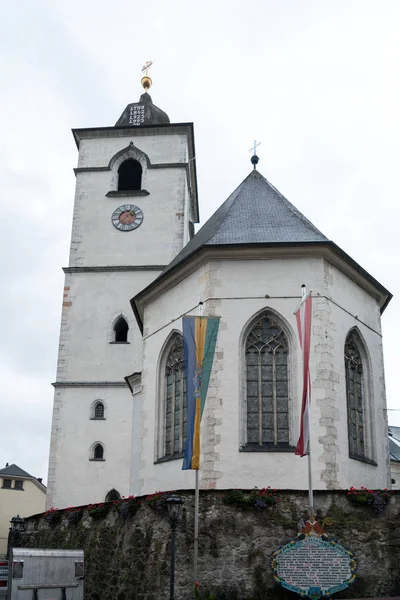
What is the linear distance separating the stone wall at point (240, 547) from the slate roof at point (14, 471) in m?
36.2

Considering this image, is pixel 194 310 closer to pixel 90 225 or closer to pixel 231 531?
pixel 231 531

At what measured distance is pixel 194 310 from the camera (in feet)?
57.0

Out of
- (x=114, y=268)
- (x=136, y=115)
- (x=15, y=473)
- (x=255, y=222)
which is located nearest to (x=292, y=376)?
(x=255, y=222)

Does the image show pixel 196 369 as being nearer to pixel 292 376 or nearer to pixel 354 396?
pixel 292 376

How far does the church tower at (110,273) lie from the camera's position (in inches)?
1104

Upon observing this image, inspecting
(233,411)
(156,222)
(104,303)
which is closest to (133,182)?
(156,222)

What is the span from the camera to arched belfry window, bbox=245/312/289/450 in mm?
15938

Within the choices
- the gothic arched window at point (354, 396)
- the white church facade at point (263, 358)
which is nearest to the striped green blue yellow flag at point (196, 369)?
the white church facade at point (263, 358)

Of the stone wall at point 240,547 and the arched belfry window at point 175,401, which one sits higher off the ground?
the arched belfry window at point 175,401

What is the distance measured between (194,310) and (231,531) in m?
6.07

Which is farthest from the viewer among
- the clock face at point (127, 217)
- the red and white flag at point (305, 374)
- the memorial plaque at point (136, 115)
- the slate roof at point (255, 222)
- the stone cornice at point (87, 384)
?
the memorial plaque at point (136, 115)

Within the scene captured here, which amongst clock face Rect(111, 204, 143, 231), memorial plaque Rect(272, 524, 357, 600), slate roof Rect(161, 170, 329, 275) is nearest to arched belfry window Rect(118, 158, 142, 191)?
clock face Rect(111, 204, 143, 231)

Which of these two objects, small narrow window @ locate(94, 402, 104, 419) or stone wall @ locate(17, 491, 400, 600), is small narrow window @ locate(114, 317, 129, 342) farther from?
stone wall @ locate(17, 491, 400, 600)

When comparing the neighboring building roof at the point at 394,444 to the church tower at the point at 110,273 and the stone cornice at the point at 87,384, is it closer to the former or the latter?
the church tower at the point at 110,273
